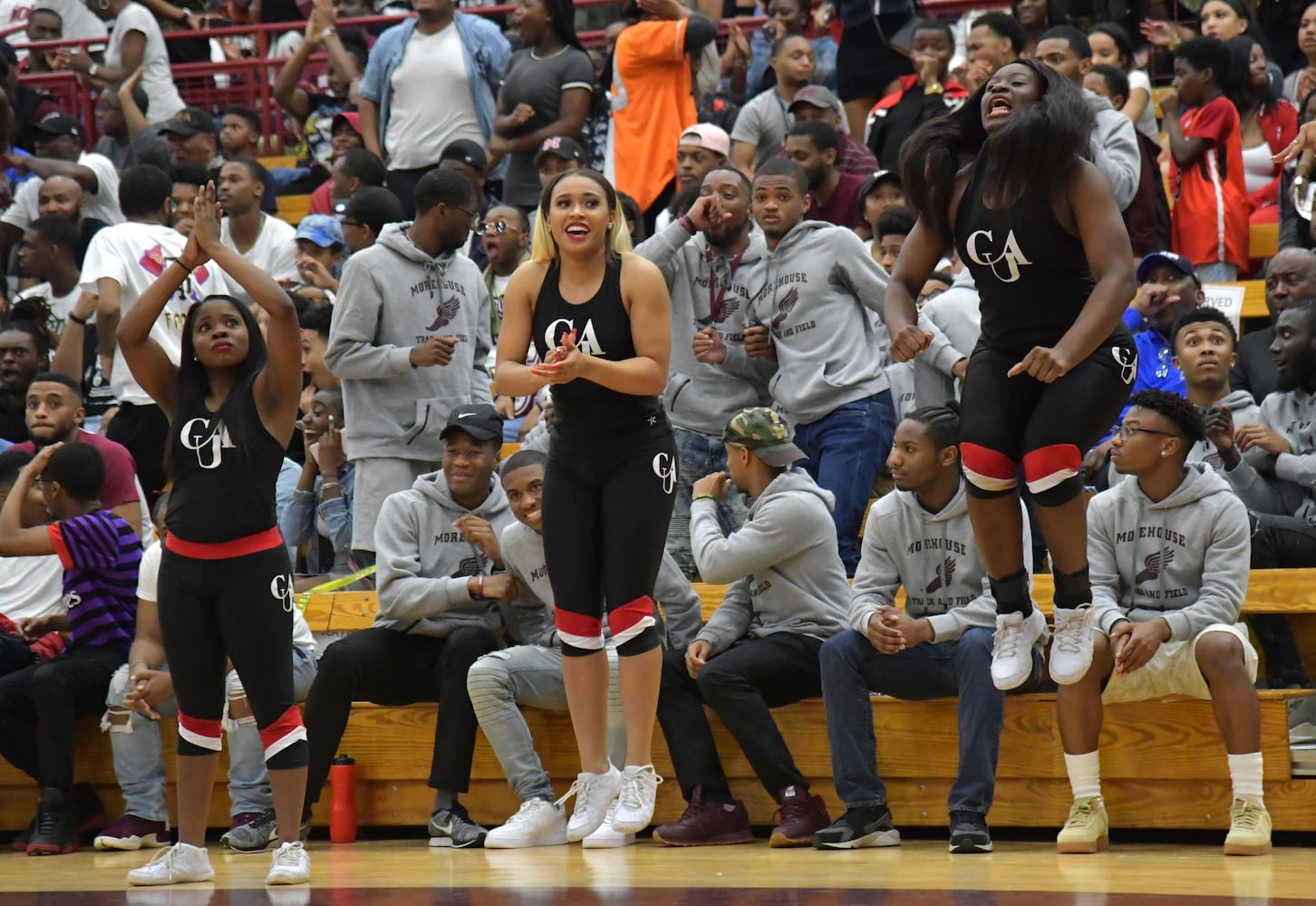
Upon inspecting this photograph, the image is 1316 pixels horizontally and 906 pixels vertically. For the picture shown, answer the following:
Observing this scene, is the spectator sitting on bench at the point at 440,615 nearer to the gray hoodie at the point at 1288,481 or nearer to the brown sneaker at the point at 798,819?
the brown sneaker at the point at 798,819

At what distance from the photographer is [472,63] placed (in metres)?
10.5

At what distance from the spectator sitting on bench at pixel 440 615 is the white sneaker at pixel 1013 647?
1.93 metres

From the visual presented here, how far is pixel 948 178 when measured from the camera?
4.58 m

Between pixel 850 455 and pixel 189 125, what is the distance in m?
6.03

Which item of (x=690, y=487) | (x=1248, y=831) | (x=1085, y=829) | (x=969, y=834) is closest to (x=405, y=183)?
(x=690, y=487)

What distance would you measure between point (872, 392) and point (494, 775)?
6.66 feet

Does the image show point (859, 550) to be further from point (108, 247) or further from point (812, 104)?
point (108, 247)

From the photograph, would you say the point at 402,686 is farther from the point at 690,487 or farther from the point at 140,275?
the point at 140,275

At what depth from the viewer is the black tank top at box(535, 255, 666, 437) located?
201 inches

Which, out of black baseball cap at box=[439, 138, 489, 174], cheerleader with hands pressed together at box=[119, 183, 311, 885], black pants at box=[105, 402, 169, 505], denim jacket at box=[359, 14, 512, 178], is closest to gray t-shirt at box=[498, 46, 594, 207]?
denim jacket at box=[359, 14, 512, 178]

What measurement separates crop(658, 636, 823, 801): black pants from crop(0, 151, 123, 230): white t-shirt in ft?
20.2

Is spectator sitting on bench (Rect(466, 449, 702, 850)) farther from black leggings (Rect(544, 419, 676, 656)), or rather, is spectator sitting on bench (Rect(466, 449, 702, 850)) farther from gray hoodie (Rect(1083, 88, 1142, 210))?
gray hoodie (Rect(1083, 88, 1142, 210))

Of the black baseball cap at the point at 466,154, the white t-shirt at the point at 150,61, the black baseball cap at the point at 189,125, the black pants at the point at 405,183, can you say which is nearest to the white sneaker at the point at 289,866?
the black baseball cap at the point at 466,154

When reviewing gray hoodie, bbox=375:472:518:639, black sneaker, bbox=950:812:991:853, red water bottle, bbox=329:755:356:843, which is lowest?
red water bottle, bbox=329:755:356:843
